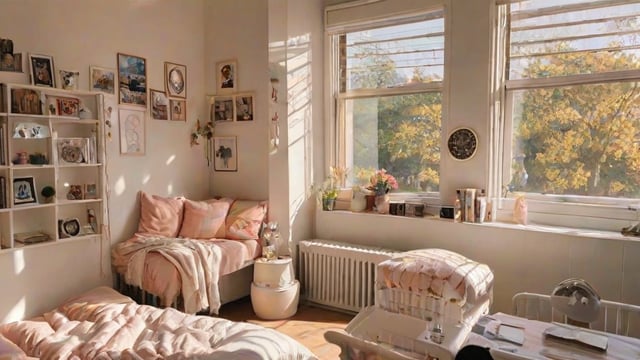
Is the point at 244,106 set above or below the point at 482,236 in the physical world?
above

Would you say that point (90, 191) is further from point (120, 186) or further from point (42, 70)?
point (42, 70)

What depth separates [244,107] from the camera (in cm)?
410

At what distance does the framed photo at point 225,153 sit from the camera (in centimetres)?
422

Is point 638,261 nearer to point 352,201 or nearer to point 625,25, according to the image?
point 625,25

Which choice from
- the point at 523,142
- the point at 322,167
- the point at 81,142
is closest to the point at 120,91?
the point at 81,142

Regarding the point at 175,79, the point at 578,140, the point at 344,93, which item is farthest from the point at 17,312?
the point at 578,140

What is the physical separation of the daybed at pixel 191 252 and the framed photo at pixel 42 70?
3.69ft

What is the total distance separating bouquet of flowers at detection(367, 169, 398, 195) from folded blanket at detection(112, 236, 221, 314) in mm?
1427

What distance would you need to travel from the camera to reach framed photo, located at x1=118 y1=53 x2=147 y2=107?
3537 mm

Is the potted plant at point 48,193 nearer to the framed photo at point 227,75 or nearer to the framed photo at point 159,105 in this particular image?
the framed photo at point 159,105

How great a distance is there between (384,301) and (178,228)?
202cm

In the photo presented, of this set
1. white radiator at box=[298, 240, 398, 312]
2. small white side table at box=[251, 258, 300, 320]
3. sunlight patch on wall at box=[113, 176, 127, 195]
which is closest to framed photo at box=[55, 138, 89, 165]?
sunlight patch on wall at box=[113, 176, 127, 195]

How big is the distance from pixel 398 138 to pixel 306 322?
1.74m

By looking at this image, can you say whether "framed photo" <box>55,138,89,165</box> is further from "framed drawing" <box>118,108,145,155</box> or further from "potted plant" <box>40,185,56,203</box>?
"framed drawing" <box>118,108,145,155</box>
